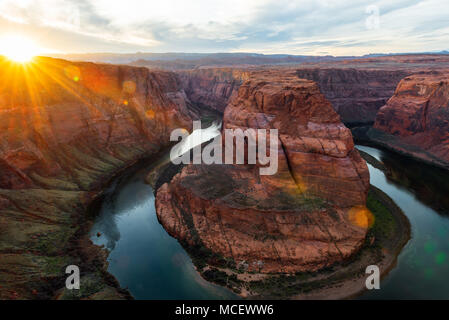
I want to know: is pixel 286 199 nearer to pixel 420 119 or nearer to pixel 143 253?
pixel 143 253

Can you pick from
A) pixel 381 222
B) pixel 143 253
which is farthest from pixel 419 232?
pixel 143 253

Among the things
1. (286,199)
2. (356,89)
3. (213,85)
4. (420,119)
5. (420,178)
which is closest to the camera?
(286,199)

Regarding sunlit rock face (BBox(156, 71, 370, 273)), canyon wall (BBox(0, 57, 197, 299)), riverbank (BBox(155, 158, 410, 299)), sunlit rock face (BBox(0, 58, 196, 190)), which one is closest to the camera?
riverbank (BBox(155, 158, 410, 299))

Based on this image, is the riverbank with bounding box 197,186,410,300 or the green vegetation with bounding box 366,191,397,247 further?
the green vegetation with bounding box 366,191,397,247

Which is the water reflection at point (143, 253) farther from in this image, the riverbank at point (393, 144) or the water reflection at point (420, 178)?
the riverbank at point (393, 144)

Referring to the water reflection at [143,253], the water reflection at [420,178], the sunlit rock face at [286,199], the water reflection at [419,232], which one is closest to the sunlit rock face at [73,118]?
the water reflection at [143,253]

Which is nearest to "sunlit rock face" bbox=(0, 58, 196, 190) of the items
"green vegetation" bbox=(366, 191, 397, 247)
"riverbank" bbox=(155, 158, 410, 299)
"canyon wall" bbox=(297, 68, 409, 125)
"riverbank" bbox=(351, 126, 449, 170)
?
"riverbank" bbox=(155, 158, 410, 299)

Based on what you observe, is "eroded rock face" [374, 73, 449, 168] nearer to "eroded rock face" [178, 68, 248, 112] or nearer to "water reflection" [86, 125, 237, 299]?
"eroded rock face" [178, 68, 248, 112]
